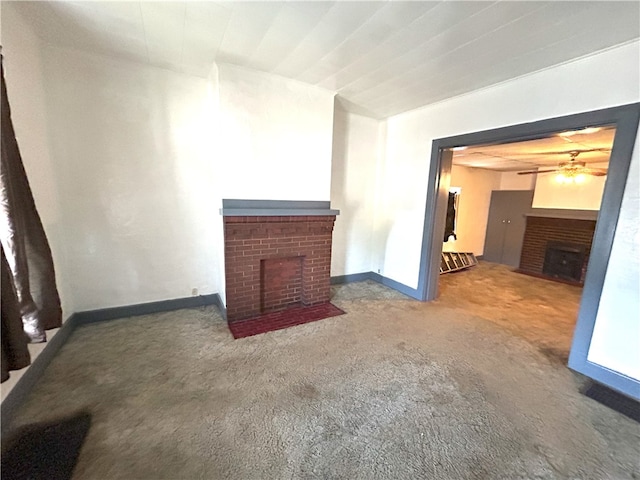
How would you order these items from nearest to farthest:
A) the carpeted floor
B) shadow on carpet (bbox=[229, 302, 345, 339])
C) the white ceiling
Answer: the carpeted floor < the white ceiling < shadow on carpet (bbox=[229, 302, 345, 339])

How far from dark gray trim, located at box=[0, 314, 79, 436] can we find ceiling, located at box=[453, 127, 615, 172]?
4581 millimetres

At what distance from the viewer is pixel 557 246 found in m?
5.23

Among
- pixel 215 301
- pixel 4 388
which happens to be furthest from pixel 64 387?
pixel 215 301

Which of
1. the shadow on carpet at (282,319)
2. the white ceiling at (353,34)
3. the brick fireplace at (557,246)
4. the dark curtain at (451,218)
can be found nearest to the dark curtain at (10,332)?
the shadow on carpet at (282,319)

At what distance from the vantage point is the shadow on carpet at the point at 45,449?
1244mm

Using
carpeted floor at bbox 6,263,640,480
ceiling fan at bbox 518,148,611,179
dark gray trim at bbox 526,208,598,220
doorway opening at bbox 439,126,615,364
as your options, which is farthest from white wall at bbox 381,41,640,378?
dark gray trim at bbox 526,208,598,220

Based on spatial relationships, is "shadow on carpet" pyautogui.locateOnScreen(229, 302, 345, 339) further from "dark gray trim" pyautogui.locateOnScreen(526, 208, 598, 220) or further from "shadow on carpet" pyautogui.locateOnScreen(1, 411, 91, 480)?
"dark gray trim" pyautogui.locateOnScreen(526, 208, 598, 220)

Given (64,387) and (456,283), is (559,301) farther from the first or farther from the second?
(64,387)

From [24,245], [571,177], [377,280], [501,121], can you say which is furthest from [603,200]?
[24,245]

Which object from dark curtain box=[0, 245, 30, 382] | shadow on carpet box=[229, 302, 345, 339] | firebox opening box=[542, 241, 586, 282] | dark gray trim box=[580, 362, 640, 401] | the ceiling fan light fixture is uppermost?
the ceiling fan light fixture

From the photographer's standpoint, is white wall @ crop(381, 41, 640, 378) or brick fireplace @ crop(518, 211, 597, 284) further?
brick fireplace @ crop(518, 211, 597, 284)

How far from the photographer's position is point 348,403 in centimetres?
177

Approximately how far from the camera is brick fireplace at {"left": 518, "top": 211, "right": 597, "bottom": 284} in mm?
4891

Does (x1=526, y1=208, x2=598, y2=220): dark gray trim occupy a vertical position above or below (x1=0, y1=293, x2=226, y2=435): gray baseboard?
above
